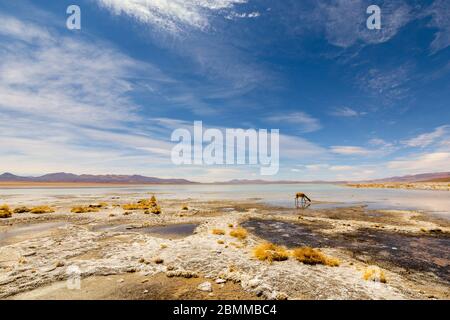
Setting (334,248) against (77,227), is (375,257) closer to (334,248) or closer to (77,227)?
(334,248)

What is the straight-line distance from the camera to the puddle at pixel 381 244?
1396cm

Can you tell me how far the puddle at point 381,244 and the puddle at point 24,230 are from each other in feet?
66.6

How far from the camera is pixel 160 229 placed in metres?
24.4

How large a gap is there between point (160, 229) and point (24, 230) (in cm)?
1293

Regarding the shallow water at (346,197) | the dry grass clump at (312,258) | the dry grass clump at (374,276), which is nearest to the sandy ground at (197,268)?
the dry grass clump at (374,276)

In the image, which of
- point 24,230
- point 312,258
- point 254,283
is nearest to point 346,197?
point 312,258

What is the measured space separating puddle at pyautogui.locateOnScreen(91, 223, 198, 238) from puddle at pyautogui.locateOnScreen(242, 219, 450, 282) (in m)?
6.41

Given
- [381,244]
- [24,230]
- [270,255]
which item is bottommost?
[24,230]

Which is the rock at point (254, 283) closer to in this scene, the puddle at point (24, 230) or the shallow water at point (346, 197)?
the puddle at point (24, 230)

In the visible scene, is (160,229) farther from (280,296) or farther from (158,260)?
(280,296)

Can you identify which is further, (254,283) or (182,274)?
(182,274)

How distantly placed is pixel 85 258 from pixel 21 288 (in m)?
4.30

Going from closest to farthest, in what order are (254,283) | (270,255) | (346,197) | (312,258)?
(254,283) → (312,258) → (270,255) → (346,197)
